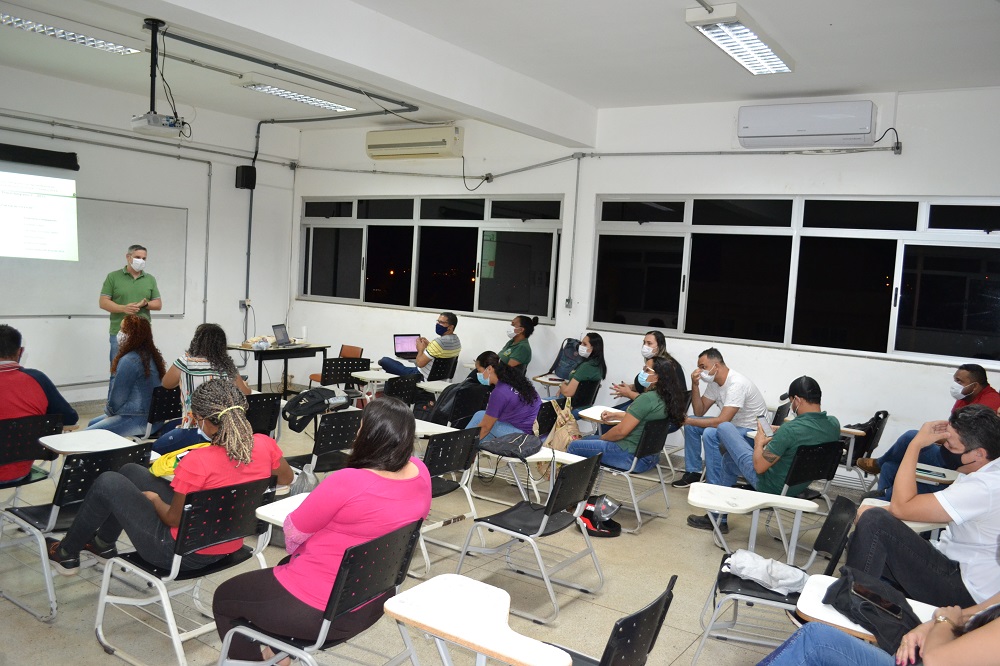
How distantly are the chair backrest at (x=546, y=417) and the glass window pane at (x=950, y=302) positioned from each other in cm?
304

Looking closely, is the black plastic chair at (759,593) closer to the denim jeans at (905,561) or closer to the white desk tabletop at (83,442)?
the denim jeans at (905,561)

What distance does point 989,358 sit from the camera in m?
6.02

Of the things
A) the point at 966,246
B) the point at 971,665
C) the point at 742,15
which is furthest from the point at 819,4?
the point at 971,665

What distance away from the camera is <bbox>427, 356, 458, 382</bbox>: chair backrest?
749 cm

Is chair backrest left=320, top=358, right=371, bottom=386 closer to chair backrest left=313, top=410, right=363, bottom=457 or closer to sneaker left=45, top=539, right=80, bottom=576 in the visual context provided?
chair backrest left=313, top=410, right=363, bottom=457

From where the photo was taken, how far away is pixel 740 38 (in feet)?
15.9

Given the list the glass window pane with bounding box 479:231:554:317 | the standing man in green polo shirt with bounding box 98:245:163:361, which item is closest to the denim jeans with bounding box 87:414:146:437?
the standing man in green polo shirt with bounding box 98:245:163:361

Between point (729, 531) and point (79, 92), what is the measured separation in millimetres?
7685

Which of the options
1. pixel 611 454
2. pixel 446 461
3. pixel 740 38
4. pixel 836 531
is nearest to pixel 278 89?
pixel 740 38

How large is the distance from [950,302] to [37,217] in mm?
8584

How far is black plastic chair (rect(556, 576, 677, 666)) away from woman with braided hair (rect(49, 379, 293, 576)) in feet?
5.39

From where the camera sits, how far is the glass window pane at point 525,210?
8.12 meters

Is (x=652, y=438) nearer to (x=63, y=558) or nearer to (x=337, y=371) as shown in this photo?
(x=337, y=371)

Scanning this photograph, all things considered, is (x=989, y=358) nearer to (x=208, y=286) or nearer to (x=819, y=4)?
(x=819, y=4)
